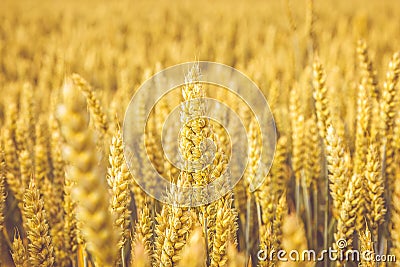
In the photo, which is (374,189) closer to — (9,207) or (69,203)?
(69,203)

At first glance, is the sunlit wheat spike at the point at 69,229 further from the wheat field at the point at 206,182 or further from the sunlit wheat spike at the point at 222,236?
the sunlit wheat spike at the point at 222,236

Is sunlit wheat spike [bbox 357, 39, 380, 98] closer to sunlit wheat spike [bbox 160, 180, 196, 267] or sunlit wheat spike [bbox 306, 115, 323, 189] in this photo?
sunlit wheat spike [bbox 306, 115, 323, 189]

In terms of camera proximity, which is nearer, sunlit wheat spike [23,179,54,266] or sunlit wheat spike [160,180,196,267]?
sunlit wheat spike [160,180,196,267]

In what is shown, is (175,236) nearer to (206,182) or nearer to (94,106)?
(206,182)

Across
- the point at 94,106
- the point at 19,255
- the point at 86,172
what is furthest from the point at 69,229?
the point at 86,172

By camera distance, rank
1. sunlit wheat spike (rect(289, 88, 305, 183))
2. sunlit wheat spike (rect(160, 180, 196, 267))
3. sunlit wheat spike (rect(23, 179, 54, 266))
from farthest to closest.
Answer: sunlit wheat spike (rect(289, 88, 305, 183)) → sunlit wheat spike (rect(23, 179, 54, 266)) → sunlit wheat spike (rect(160, 180, 196, 267))

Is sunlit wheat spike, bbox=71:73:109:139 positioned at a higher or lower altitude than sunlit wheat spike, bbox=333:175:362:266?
higher

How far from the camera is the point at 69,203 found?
1.20 meters

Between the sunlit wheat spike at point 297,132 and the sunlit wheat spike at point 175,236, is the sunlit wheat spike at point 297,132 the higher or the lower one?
the higher one

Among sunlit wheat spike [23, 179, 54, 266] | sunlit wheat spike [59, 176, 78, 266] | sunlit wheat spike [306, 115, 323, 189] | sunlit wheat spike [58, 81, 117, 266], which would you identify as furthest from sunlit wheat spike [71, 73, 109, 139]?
sunlit wheat spike [58, 81, 117, 266]

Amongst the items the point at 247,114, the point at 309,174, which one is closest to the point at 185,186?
the point at 309,174

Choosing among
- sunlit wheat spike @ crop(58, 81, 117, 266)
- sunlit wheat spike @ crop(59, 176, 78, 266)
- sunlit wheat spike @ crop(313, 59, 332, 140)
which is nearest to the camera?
sunlit wheat spike @ crop(58, 81, 117, 266)

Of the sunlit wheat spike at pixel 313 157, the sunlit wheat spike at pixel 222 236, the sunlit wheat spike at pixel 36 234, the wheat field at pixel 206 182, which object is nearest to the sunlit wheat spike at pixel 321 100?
the wheat field at pixel 206 182

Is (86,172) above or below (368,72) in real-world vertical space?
below
